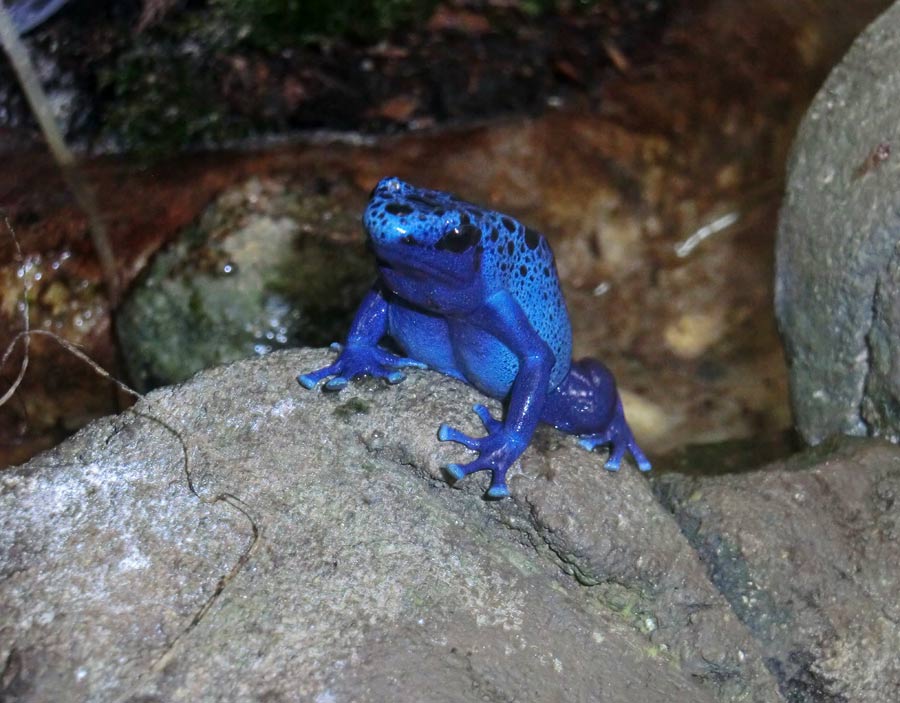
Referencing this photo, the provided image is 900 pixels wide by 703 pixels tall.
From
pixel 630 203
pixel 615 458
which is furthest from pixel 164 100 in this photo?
pixel 615 458

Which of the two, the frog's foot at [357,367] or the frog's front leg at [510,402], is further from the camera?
the frog's foot at [357,367]

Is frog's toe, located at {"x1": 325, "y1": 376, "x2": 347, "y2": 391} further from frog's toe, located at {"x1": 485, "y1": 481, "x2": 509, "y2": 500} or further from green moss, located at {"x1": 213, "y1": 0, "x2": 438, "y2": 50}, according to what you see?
green moss, located at {"x1": 213, "y1": 0, "x2": 438, "y2": 50}

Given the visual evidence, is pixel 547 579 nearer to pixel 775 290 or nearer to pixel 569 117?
pixel 775 290

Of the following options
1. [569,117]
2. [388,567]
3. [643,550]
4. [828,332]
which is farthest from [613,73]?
[388,567]

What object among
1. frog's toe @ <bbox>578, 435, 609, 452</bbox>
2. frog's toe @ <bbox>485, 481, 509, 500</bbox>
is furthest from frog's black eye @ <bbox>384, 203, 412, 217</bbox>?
frog's toe @ <bbox>578, 435, 609, 452</bbox>

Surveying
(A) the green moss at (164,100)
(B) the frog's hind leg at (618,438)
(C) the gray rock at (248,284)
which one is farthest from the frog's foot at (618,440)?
(A) the green moss at (164,100)

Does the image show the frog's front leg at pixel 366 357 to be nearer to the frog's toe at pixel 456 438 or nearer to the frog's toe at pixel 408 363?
the frog's toe at pixel 408 363
